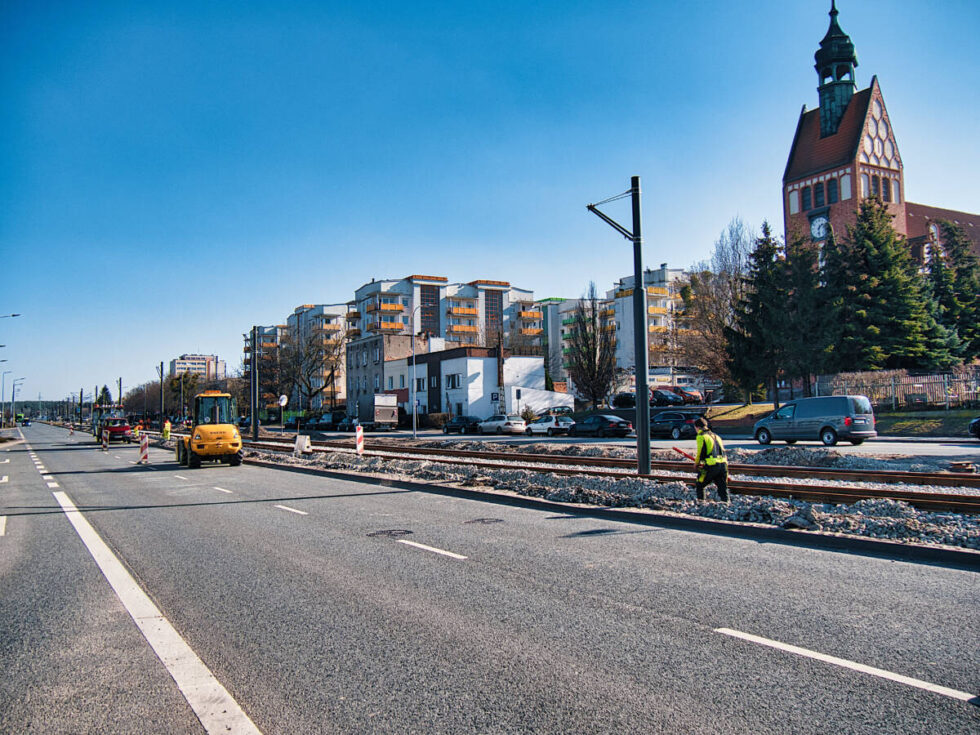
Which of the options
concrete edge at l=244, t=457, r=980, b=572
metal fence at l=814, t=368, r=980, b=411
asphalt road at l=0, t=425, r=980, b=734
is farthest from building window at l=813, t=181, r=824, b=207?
asphalt road at l=0, t=425, r=980, b=734

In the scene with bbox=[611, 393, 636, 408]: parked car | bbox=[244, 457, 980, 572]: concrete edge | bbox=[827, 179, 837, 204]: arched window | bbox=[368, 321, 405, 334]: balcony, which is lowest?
bbox=[244, 457, 980, 572]: concrete edge

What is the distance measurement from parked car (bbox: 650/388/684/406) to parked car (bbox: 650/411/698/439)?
57.6 ft

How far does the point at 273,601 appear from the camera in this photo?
6.49 m

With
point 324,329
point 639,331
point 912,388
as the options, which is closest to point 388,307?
point 324,329

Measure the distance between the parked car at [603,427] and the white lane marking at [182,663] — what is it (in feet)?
114

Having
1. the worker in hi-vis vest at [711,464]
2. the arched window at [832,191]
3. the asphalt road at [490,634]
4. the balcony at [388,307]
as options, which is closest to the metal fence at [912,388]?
the worker in hi-vis vest at [711,464]

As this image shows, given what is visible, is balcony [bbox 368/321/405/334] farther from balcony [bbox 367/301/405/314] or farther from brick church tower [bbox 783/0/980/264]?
brick church tower [bbox 783/0/980/264]

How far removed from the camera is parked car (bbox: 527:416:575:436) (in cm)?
4525

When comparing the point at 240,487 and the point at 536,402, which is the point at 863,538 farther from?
the point at 536,402

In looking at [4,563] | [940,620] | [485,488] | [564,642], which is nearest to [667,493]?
[485,488]

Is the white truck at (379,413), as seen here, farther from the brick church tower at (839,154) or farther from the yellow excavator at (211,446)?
the brick church tower at (839,154)

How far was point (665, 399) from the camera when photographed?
55250 millimetres

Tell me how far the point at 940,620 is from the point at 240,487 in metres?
15.8

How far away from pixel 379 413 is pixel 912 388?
39869 mm
